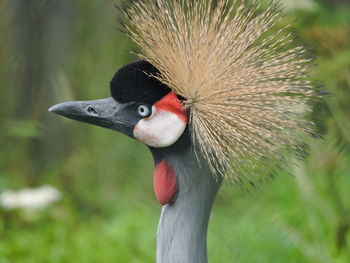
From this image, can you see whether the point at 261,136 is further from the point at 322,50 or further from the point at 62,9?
the point at 62,9

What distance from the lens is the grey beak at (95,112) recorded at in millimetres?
1383

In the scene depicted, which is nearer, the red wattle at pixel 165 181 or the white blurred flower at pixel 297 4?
the red wattle at pixel 165 181

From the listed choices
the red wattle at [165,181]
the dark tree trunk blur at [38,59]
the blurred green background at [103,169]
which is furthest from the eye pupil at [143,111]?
the dark tree trunk blur at [38,59]

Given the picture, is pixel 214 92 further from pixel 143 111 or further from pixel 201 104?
pixel 143 111

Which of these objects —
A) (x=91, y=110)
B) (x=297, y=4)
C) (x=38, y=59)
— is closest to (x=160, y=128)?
(x=91, y=110)

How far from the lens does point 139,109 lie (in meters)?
1.37

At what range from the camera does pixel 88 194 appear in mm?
3219

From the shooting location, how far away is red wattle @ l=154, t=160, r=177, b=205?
1375 millimetres

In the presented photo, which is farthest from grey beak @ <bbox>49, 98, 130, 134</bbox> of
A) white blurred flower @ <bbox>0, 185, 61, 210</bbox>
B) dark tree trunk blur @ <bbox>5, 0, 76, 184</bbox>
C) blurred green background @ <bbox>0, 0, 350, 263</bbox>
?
dark tree trunk blur @ <bbox>5, 0, 76, 184</bbox>

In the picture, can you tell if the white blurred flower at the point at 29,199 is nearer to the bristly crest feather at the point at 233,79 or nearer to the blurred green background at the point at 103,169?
the blurred green background at the point at 103,169

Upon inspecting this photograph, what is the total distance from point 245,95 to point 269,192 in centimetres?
170

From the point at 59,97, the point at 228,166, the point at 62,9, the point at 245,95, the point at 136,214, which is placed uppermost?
the point at 62,9

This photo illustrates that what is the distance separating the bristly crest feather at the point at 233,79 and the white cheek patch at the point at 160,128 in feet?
0.11

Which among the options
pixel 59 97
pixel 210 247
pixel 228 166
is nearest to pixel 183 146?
pixel 228 166
